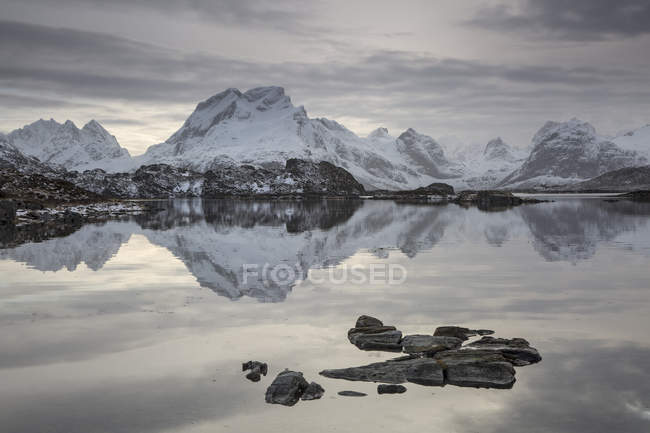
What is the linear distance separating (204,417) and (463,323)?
1305cm

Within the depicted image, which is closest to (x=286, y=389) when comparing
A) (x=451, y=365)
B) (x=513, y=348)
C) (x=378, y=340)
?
(x=451, y=365)

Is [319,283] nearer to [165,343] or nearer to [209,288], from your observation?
[209,288]

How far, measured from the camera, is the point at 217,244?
5778cm

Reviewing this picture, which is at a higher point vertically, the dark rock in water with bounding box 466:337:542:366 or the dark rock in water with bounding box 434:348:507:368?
the dark rock in water with bounding box 434:348:507:368

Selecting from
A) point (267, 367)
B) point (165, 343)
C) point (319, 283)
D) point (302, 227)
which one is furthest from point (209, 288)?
point (302, 227)

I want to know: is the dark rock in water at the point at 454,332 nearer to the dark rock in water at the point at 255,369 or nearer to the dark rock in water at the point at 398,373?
the dark rock in water at the point at 398,373

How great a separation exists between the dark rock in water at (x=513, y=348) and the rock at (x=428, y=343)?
24.6 inches

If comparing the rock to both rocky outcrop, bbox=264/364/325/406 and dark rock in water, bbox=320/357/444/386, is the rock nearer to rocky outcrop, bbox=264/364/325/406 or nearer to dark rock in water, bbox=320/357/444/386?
dark rock in water, bbox=320/357/444/386

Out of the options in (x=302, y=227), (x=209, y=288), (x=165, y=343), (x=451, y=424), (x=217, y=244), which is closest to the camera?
(x=451, y=424)

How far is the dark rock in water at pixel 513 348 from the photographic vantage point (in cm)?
1950

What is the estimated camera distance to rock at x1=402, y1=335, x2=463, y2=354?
798 inches

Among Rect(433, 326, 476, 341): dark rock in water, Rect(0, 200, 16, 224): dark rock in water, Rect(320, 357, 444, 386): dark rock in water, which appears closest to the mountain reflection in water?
Rect(433, 326, 476, 341): dark rock in water

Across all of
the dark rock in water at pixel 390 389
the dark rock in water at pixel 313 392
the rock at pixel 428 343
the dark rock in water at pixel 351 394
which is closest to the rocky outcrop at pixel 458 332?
the rock at pixel 428 343

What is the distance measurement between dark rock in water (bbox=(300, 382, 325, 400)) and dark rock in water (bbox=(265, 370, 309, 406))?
0.15 meters
